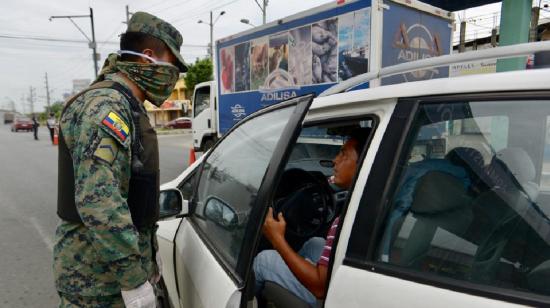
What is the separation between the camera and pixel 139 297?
151 cm

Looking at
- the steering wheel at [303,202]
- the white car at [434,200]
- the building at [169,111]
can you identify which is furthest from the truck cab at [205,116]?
the building at [169,111]

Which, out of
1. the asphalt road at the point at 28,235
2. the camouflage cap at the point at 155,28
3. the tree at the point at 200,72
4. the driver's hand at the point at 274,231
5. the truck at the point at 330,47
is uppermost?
the tree at the point at 200,72

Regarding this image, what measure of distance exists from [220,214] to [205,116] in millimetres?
8698

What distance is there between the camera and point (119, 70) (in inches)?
67.9

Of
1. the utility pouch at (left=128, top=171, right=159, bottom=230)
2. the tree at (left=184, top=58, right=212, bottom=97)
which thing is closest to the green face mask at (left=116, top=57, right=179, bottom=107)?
the utility pouch at (left=128, top=171, right=159, bottom=230)

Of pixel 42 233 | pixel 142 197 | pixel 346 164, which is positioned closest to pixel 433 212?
pixel 346 164

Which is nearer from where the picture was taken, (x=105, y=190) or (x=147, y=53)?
(x=105, y=190)

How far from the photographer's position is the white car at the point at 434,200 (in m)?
1.00

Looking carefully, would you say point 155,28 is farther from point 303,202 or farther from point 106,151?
point 303,202

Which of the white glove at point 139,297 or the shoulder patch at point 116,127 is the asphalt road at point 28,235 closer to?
the white glove at point 139,297

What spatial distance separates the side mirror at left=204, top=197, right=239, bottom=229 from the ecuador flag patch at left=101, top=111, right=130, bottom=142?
1.81 ft

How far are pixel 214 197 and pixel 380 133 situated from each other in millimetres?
982

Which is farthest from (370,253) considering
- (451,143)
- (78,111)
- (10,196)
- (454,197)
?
(10,196)

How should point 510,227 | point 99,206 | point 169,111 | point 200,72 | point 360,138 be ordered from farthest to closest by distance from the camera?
1. point 169,111
2. point 200,72
3. point 360,138
4. point 99,206
5. point 510,227
